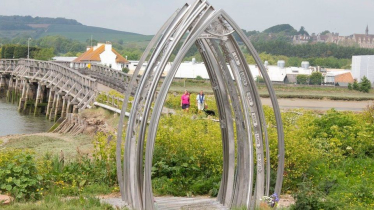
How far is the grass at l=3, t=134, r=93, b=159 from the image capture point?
969 inches

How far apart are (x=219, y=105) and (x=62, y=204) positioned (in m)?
3.63

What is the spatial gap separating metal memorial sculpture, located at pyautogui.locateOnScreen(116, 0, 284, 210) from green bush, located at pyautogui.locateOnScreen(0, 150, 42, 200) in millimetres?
1818

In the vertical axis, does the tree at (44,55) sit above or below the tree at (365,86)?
above

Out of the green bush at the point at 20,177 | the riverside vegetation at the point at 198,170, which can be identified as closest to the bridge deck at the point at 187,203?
the riverside vegetation at the point at 198,170

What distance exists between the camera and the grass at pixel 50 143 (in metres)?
24.6

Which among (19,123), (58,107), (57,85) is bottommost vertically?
(19,123)

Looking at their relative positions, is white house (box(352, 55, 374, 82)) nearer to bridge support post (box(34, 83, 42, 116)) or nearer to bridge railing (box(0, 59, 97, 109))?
bridge railing (box(0, 59, 97, 109))

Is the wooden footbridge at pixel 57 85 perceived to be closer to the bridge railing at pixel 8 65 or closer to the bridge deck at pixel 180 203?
the bridge railing at pixel 8 65

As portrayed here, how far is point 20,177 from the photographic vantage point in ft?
43.8

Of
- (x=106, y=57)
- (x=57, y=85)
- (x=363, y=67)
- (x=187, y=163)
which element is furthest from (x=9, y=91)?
(x=187, y=163)

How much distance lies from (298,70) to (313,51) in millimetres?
58871

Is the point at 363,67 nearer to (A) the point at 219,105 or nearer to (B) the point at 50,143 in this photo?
(B) the point at 50,143

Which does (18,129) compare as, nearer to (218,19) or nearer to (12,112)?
(12,112)

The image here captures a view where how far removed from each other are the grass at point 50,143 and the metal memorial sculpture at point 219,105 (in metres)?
10.9
